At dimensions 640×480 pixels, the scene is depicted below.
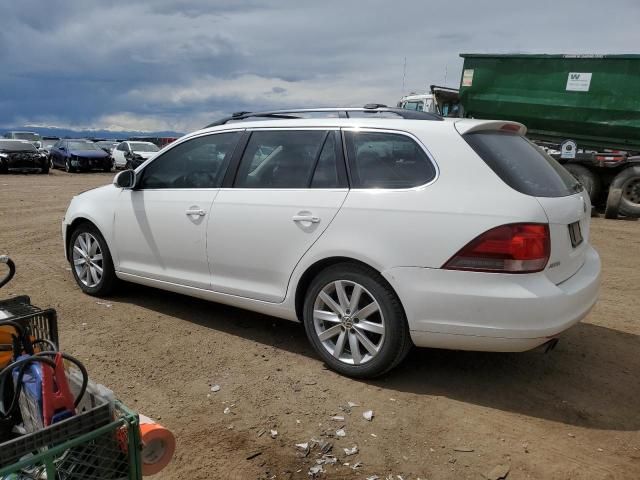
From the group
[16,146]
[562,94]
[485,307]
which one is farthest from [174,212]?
[16,146]

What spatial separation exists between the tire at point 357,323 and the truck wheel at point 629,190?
32.8 feet

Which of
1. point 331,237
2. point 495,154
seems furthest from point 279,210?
point 495,154

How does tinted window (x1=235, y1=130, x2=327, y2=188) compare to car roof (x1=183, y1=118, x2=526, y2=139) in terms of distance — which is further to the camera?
tinted window (x1=235, y1=130, x2=327, y2=188)

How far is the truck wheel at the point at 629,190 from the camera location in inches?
440

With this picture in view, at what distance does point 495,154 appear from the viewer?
10.6ft

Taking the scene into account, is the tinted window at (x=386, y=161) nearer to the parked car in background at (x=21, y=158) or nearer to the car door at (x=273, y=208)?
the car door at (x=273, y=208)

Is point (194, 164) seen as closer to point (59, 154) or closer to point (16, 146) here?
point (16, 146)

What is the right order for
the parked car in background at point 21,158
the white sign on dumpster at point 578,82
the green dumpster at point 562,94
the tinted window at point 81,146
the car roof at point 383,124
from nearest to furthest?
the car roof at point 383,124
the green dumpster at point 562,94
the white sign on dumpster at point 578,82
the parked car in background at point 21,158
the tinted window at point 81,146

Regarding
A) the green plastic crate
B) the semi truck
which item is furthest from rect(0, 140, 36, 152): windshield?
the green plastic crate

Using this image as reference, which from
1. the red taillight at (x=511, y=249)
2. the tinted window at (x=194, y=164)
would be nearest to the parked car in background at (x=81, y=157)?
the tinted window at (x=194, y=164)

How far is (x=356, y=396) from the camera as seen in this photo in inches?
129

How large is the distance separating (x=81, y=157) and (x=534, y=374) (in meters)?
24.0

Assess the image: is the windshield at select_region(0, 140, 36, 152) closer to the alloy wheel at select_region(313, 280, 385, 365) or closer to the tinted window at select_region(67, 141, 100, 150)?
the tinted window at select_region(67, 141, 100, 150)

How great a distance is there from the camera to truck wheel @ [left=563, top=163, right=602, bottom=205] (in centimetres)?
1176
